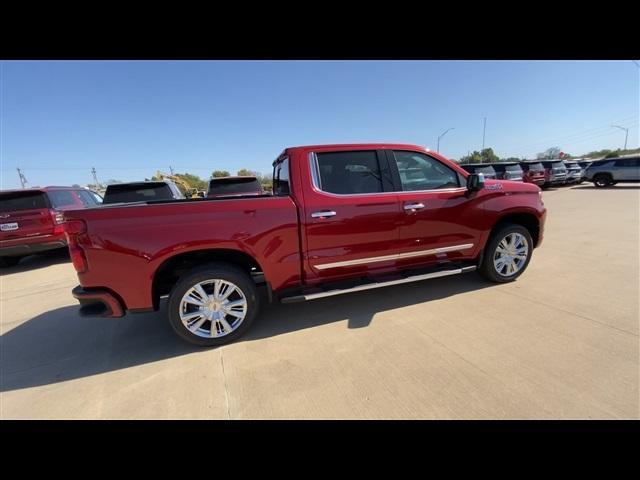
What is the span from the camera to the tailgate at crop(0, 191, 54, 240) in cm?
546

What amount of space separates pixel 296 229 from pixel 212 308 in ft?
3.81

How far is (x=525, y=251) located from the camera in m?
3.88

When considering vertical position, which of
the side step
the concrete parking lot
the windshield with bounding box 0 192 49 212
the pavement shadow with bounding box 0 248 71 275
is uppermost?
the windshield with bounding box 0 192 49 212

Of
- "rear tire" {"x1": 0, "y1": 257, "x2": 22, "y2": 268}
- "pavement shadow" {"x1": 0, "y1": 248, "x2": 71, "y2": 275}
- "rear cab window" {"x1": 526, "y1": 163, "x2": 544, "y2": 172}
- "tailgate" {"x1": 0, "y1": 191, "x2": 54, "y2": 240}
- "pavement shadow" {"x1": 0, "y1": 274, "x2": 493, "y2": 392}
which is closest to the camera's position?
"pavement shadow" {"x1": 0, "y1": 274, "x2": 493, "y2": 392}

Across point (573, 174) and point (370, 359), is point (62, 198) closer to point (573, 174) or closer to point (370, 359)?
point (370, 359)

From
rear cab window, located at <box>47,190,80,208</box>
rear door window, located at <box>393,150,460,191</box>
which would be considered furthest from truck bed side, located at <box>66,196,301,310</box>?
rear cab window, located at <box>47,190,80,208</box>

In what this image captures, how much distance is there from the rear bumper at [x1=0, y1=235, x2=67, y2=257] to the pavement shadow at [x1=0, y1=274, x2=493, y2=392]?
2.93m

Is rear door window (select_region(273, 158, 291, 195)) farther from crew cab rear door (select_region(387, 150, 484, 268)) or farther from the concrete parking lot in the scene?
the concrete parking lot

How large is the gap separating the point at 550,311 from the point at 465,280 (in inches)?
43.0

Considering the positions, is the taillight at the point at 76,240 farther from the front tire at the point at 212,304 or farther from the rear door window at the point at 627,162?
the rear door window at the point at 627,162

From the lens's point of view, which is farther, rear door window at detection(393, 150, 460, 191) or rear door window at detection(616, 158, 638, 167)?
rear door window at detection(616, 158, 638, 167)

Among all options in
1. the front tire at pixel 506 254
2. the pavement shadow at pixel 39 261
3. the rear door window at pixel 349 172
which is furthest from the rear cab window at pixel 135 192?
the front tire at pixel 506 254

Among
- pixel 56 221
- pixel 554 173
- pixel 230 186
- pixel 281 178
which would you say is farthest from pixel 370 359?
pixel 554 173

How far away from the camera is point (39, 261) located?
677 cm
